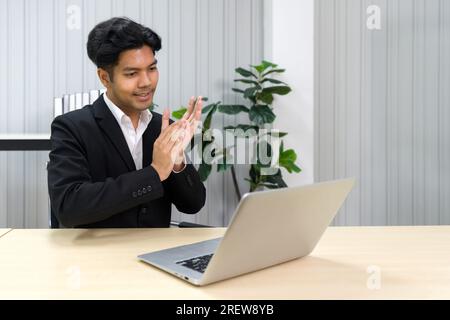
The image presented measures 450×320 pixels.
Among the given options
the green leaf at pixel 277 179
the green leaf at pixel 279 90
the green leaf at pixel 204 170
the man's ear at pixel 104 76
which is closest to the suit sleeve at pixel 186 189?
the man's ear at pixel 104 76

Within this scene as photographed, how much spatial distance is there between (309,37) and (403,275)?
2.59 m

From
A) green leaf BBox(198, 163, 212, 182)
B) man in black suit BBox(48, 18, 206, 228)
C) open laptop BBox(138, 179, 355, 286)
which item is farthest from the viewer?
green leaf BBox(198, 163, 212, 182)

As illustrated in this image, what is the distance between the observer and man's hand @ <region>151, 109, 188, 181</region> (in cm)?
132

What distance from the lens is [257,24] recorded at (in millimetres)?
3453

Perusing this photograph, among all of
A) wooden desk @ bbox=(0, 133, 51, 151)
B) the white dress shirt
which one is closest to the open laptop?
the white dress shirt

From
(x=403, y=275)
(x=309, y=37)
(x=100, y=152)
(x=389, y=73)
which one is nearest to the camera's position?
(x=403, y=275)

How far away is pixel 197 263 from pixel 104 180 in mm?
741

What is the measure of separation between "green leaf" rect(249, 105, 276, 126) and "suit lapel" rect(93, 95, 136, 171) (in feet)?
5.15

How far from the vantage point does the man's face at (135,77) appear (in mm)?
1512

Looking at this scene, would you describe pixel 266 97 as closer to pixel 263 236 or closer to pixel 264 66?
pixel 264 66

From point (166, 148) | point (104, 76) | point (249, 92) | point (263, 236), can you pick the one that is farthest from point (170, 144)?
point (249, 92)

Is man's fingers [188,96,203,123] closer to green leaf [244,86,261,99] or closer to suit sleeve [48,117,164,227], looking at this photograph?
suit sleeve [48,117,164,227]
